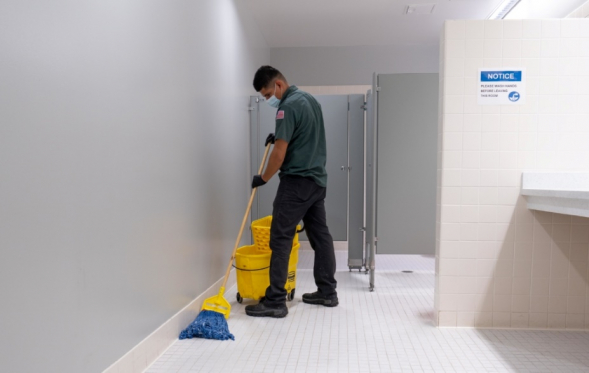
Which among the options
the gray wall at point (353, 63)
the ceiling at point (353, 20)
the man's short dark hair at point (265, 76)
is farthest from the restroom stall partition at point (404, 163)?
the gray wall at point (353, 63)

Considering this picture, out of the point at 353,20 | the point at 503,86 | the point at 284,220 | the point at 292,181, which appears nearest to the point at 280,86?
the point at 292,181

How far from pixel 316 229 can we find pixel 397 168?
2.88ft

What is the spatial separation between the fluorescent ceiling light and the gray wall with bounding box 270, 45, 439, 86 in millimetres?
936

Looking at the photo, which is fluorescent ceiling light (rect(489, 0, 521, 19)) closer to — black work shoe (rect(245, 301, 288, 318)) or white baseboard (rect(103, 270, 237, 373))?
black work shoe (rect(245, 301, 288, 318))

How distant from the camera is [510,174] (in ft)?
7.88

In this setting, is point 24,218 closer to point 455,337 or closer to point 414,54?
point 455,337

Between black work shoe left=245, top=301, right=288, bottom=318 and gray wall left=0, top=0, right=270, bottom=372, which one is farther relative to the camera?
black work shoe left=245, top=301, right=288, bottom=318

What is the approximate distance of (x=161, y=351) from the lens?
6.70 ft

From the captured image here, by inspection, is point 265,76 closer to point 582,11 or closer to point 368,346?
point 368,346

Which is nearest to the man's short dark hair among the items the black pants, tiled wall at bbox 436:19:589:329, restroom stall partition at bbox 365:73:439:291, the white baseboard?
the black pants

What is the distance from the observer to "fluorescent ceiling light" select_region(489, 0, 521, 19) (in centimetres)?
408

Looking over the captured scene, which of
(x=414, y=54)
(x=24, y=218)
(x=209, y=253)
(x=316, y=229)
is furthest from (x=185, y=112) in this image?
(x=414, y=54)

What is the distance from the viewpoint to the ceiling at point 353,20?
4059mm

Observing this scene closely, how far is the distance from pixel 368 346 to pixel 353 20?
329 cm
